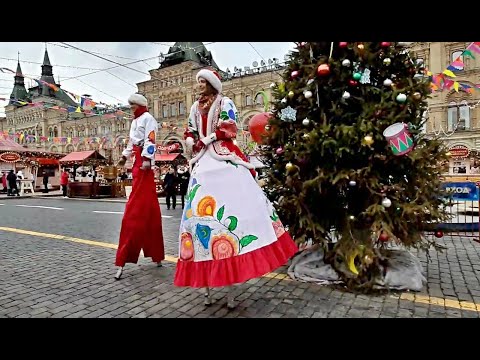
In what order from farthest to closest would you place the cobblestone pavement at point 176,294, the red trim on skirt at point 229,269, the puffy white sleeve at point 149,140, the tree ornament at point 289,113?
1. the puffy white sleeve at point 149,140
2. the tree ornament at point 289,113
3. the cobblestone pavement at point 176,294
4. the red trim on skirt at point 229,269

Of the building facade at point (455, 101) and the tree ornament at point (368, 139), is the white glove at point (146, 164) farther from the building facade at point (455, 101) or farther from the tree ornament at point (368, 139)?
the building facade at point (455, 101)

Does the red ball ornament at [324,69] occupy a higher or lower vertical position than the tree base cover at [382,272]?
higher

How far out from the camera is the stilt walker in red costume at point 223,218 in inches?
100

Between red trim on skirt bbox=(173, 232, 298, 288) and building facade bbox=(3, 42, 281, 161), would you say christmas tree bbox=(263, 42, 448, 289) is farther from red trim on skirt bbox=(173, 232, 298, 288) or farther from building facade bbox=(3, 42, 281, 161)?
building facade bbox=(3, 42, 281, 161)

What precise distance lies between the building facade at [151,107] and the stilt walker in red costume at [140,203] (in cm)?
2031

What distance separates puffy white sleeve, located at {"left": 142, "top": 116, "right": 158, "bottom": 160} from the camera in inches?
144

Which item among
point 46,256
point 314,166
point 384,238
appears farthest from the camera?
point 46,256

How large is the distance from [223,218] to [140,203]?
1541 millimetres

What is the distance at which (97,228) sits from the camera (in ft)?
24.8

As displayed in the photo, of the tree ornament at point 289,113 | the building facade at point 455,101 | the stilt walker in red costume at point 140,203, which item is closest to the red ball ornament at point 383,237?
the tree ornament at point 289,113
